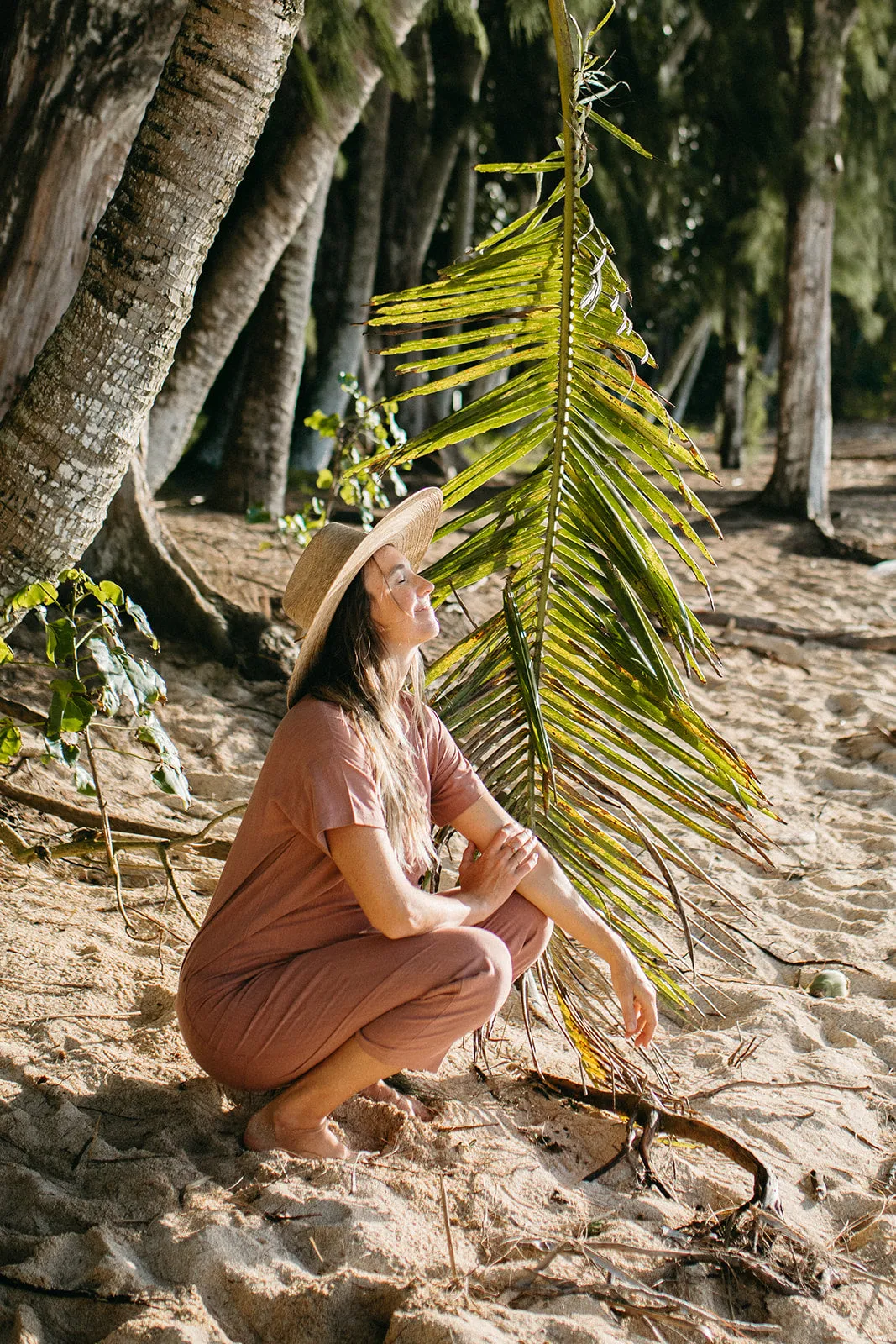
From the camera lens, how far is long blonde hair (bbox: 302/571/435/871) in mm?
2291

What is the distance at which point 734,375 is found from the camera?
12281 mm

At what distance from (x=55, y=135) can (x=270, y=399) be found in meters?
3.75

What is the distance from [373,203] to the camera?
9.37m

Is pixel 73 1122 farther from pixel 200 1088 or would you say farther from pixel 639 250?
pixel 639 250

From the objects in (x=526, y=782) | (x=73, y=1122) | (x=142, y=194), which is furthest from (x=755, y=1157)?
(x=142, y=194)

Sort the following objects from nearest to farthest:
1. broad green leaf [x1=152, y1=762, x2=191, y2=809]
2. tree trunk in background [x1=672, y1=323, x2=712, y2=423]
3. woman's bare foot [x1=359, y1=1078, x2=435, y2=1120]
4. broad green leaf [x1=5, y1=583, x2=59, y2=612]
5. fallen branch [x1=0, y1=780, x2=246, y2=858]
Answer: woman's bare foot [x1=359, y1=1078, x2=435, y2=1120] → broad green leaf [x1=5, y1=583, x2=59, y2=612] → broad green leaf [x1=152, y1=762, x2=191, y2=809] → fallen branch [x1=0, y1=780, x2=246, y2=858] → tree trunk in background [x1=672, y1=323, x2=712, y2=423]

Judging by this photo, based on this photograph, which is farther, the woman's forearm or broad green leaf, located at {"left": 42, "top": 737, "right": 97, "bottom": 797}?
broad green leaf, located at {"left": 42, "top": 737, "right": 97, "bottom": 797}

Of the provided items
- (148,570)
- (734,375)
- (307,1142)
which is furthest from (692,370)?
(307,1142)

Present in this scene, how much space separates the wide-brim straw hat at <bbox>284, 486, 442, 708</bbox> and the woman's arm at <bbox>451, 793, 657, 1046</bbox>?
494 millimetres

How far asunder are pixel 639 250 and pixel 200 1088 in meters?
12.6

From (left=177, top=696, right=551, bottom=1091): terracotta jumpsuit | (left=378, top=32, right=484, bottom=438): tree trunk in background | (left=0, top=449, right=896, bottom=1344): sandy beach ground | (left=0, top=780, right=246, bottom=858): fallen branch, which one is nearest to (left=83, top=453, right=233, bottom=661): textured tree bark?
(left=0, top=449, right=896, bottom=1344): sandy beach ground

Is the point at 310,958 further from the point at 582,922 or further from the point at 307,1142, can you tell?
the point at 582,922

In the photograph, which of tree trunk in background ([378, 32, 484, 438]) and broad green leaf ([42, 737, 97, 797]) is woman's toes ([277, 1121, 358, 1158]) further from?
tree trunk in background ([378, 32, 484, 438])

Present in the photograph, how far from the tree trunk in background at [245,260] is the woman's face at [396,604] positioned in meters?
3.24
